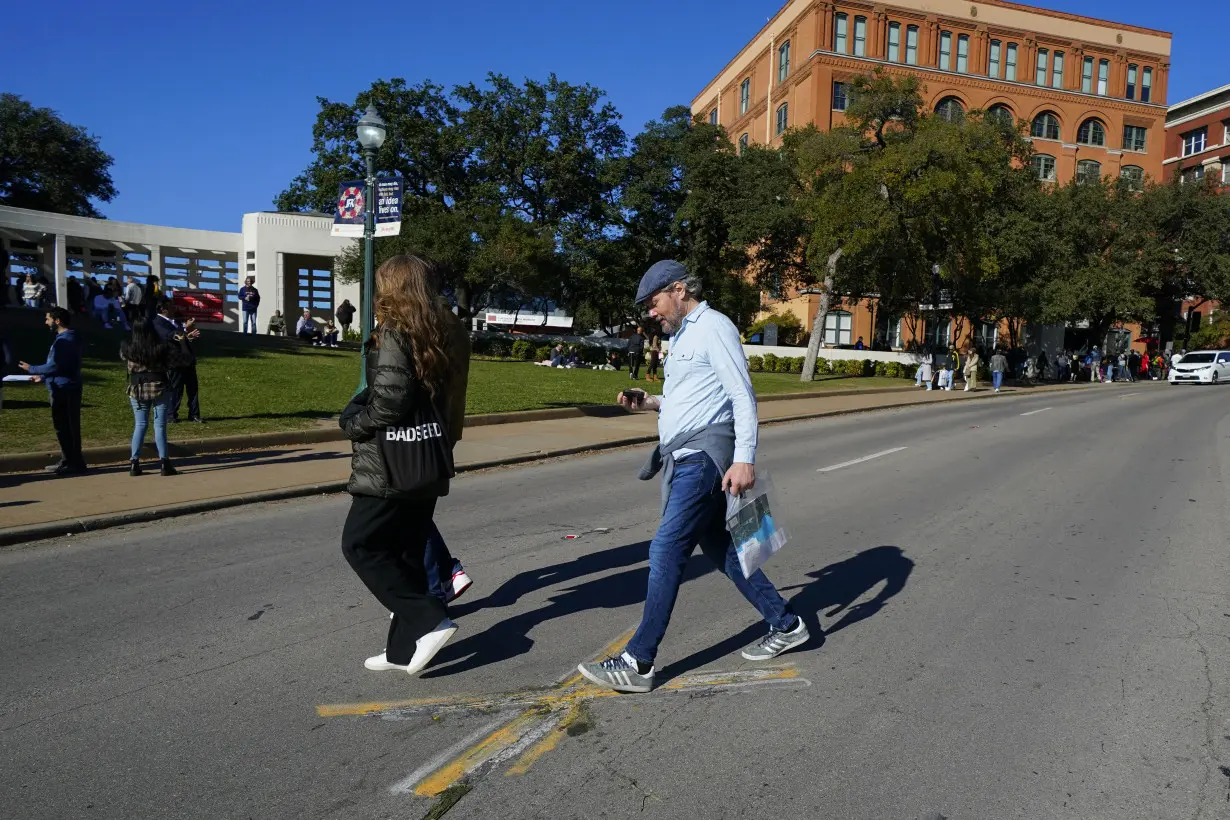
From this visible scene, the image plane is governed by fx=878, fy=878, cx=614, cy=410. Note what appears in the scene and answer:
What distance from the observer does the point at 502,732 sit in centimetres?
358

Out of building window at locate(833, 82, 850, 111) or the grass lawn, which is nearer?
the grass lawn

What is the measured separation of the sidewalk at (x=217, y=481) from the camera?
7.43 m

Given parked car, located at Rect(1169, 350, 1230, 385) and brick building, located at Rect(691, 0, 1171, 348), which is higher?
brick building, located at Rect(691, 0, 1171, 348)

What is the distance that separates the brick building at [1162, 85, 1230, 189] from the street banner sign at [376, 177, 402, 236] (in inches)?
2716

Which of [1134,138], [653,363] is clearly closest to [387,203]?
[653,363]

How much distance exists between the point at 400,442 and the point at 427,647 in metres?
0.99

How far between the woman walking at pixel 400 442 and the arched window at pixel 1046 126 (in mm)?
62875

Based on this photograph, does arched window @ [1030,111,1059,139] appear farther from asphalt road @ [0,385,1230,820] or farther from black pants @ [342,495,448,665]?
black pants @ [342,495,448,665]

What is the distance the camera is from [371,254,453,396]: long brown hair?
3.96 m

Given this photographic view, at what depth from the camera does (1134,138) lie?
60.3 meters

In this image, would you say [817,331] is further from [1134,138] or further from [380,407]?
[1134,138]

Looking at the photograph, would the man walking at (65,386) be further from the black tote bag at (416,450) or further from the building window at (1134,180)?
the building window at (1134,180)

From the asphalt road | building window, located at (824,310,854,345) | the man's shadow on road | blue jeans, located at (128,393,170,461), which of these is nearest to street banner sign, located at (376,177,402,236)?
blue jeans, located at (128,393,170,461)

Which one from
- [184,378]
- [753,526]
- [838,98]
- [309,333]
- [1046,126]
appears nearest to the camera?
[753,526]
